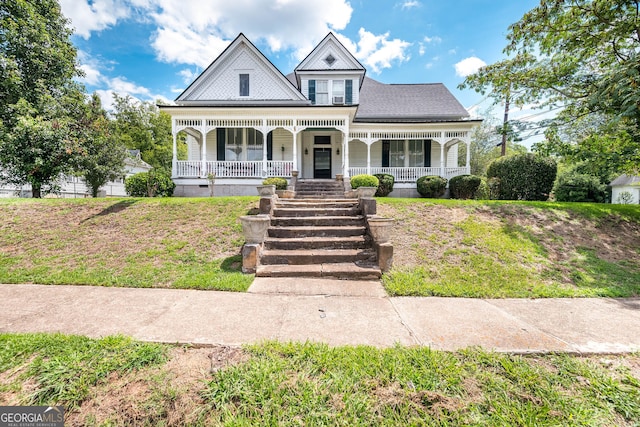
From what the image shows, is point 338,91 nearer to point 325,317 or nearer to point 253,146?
point 253,146

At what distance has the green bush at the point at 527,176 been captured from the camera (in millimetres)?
11172

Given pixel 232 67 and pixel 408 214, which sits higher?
pixel 232 67

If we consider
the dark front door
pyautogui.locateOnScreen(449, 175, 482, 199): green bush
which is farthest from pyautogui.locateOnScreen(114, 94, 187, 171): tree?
pyautogui.locateOnScreen(449, 175, 482, 199): green bush

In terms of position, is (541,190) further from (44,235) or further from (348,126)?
(44,235)

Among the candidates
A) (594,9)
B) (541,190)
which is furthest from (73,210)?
(541,190)

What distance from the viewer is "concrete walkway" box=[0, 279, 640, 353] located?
2.73 metres

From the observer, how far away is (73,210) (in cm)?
806

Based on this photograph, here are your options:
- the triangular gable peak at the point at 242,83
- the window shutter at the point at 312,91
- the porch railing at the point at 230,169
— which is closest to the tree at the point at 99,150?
the triangular gable peak at the point at 242,83

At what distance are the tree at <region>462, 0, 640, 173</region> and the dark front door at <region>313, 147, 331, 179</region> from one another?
8043 millimetres

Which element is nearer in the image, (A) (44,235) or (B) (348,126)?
(A) (44,235)

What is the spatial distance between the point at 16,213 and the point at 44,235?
2426 mm

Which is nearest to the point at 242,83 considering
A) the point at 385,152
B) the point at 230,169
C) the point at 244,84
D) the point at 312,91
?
the point at 244,84

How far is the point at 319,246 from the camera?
18.7 feet

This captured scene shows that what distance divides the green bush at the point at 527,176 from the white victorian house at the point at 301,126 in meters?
2.05
